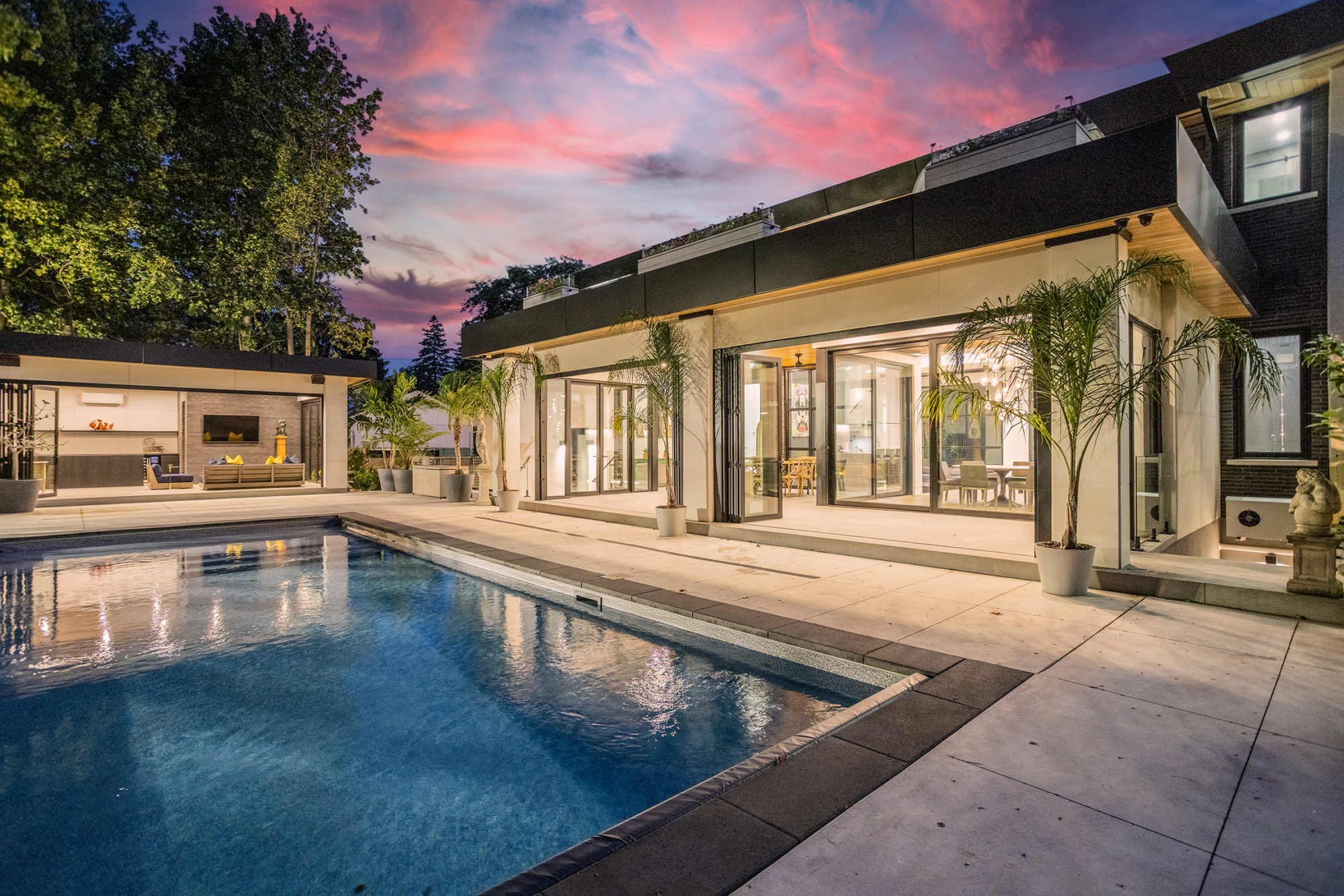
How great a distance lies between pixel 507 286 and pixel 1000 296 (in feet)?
103

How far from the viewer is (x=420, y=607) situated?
5164 millimetres

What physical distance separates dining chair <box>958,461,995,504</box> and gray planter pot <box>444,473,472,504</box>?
29.3 ft

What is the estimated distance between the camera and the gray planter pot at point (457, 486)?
1227 cm

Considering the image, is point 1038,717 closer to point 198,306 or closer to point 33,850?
point 33,850

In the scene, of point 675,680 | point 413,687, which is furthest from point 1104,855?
point 413,687

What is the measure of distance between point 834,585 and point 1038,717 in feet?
7.88

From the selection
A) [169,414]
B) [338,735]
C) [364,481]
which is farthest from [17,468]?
[338,735]

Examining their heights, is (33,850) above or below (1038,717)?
below

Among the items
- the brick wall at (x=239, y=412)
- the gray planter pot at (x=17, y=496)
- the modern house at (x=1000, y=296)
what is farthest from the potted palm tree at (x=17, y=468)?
the modern house at (x=1000, y=296)

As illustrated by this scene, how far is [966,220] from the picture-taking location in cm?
514

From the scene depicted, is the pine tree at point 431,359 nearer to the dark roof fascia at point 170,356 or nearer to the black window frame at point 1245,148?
the dark roof fascia at point 170,356

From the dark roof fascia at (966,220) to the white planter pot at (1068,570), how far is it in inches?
95.7

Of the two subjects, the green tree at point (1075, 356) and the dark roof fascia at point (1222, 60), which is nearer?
the green tree at point (1075, 356)

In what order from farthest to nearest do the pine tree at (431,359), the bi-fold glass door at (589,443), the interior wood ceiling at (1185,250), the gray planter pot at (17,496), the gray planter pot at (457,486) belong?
the pine tree at (431,359), the gray planter pot at (457,486), the bi-fold glass door at (589,443), the gray planter pot at (17,496), the interior wood ceiling at (1185,250)
